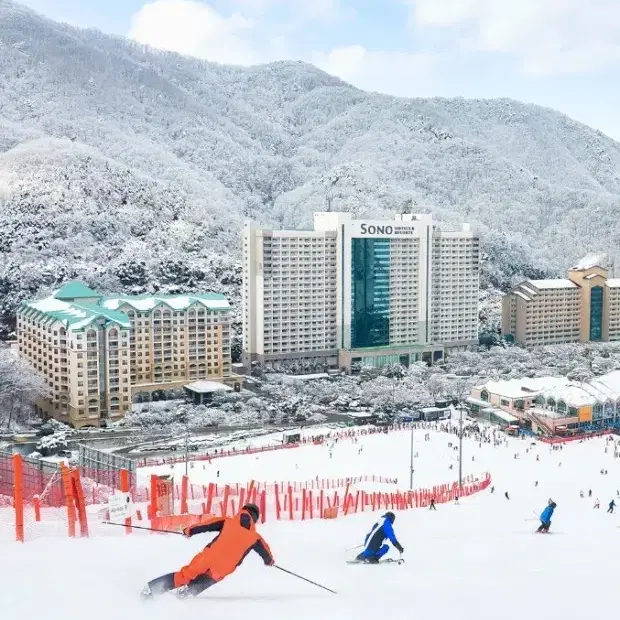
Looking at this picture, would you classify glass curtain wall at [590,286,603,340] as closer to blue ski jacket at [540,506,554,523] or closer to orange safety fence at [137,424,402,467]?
orange safety fence at [137,424,402,467]

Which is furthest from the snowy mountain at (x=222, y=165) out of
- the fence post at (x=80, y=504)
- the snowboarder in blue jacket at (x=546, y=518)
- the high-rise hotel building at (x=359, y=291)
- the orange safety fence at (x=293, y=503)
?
the fence post at (x=80, y=504)

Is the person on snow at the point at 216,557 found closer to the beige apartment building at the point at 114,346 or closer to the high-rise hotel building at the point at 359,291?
the beige apartment building at the point at 114,346

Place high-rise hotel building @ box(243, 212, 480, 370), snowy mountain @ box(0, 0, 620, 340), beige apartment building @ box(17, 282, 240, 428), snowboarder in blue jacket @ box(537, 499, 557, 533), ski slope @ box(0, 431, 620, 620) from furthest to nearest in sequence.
Result: snowy mountain @ box(0, 0, 620, 340) → high-rise hotel building @ box(243, 212, 480, 370) → beige apartment building @ box(17, 282, 240, 428) → snowboarder in blue jacket @ box(537, 499, 557, 533) → ski slope @ box(0, 431, 620, 620)

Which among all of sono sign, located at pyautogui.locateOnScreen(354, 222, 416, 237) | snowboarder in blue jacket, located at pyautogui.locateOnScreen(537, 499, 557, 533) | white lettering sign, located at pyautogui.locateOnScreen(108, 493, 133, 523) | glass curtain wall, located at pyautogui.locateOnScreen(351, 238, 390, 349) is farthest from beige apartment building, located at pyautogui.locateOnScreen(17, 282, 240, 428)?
white lettering sign, located at pyautogui.locateOnScreen(108, 493, 133, 523)

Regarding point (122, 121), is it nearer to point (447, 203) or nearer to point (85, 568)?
point (447, 203)

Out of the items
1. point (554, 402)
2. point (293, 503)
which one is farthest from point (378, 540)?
point (554, 402)

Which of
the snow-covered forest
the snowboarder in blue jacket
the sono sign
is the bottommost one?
the snow-covered forest

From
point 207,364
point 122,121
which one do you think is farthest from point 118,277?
point 122,121
